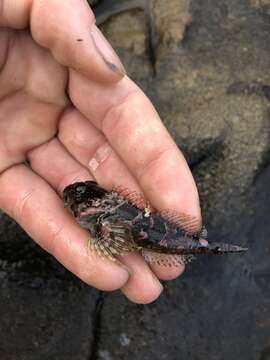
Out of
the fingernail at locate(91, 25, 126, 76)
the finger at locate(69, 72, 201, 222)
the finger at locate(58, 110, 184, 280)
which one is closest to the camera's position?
the finger at locate(69, 72, 201, 222)

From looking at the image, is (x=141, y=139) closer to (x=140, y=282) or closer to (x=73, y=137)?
(x=73, y=137)

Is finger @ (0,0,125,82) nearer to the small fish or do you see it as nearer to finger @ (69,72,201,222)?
finger @ (69,72,201,222)

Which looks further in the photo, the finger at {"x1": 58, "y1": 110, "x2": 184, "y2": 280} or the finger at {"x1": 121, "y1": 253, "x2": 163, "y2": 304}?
the finger at {"x1": 58, "y1": 110, "x2": 184, "y2": 280}

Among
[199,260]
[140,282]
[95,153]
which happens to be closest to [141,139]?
[95,153]

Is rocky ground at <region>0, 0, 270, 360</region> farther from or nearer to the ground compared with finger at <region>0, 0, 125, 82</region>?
nearer to the ground

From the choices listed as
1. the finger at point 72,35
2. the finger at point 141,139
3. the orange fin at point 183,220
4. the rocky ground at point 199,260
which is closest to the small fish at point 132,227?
the orange fin at point 183,220

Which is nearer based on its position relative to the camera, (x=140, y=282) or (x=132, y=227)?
(x=140, y=282)

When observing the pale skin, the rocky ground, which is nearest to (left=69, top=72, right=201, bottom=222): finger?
the pale skin

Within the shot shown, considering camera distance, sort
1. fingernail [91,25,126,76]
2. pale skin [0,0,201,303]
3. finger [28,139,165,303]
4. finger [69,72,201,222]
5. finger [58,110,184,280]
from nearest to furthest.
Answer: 1. finger [69,72,201,222]
2. pale skin [0,0,201,303]
3. fingernail [91,25,126,76]
4. finger [58,110,184,280]
5. finger [28,139,165,303]
